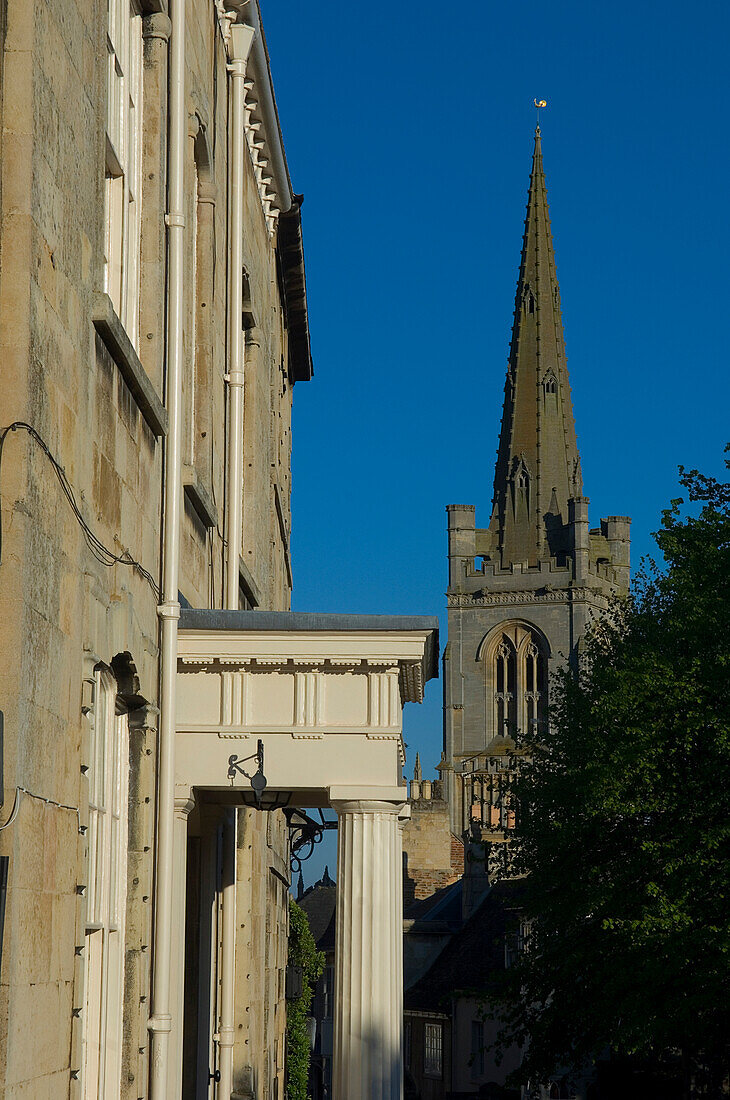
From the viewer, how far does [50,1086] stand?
6562mm

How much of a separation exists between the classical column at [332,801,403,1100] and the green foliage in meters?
18.1

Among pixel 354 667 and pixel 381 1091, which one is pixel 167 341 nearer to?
pixel 354 667

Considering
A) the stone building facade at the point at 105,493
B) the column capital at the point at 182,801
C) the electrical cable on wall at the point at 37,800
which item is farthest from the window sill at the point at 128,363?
the electrical cable on wall at the point at 37,800

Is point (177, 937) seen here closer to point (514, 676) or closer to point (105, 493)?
point (105, 493)

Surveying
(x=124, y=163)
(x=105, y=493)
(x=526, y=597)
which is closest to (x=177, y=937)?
(x=105, y=493)

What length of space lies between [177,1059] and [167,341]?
454 cm

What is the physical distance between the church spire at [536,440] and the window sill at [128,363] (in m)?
104

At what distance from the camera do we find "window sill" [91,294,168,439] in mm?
7598

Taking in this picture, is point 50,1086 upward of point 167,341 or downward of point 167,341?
downward

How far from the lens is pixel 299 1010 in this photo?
3156 cm

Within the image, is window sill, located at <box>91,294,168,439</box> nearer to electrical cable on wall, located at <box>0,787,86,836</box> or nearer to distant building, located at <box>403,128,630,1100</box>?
electrical cable on wall, located at <box>0,787,86,836</box>

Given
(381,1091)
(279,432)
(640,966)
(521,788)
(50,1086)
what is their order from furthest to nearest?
(521,788), (640,966), (279,432), (381,1091), (50,1086)

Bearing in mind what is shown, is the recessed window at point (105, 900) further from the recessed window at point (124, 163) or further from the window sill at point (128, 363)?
the recessed window at point (124, 163)

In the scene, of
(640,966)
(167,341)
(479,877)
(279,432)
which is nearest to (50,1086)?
(167,341)
